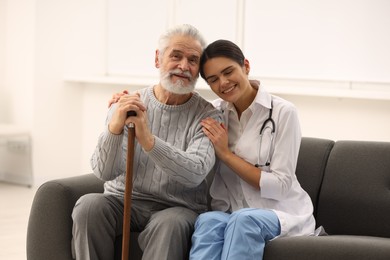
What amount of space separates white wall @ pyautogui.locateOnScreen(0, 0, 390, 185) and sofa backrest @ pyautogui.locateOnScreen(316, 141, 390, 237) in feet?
11.4

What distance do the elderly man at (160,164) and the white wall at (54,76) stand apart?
11.2 feet

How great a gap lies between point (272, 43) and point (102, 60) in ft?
5.69

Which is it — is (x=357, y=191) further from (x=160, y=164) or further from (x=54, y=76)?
(x=54, y=76)

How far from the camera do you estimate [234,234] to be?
9.36ft

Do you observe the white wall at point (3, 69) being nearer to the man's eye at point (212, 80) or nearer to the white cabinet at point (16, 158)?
the white cabinet at point (16, 158)

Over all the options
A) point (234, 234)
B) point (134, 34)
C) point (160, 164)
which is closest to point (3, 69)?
point (134, 34)

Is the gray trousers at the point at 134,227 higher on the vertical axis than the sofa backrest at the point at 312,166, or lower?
lower

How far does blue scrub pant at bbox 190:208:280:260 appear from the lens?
2.83 metres

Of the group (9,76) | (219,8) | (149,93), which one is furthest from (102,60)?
(149,93)

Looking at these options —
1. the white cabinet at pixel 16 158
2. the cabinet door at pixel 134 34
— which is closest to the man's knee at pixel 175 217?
the cabinet door at pixel 134 34

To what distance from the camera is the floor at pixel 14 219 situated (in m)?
4.61

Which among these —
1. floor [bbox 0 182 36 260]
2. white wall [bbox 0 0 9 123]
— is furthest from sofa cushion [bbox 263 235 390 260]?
white wall [bbox 0 0 9 123]

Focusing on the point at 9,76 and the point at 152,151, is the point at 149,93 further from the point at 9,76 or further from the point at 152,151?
the point at 9,76

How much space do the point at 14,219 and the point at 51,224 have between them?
95.6 inches
